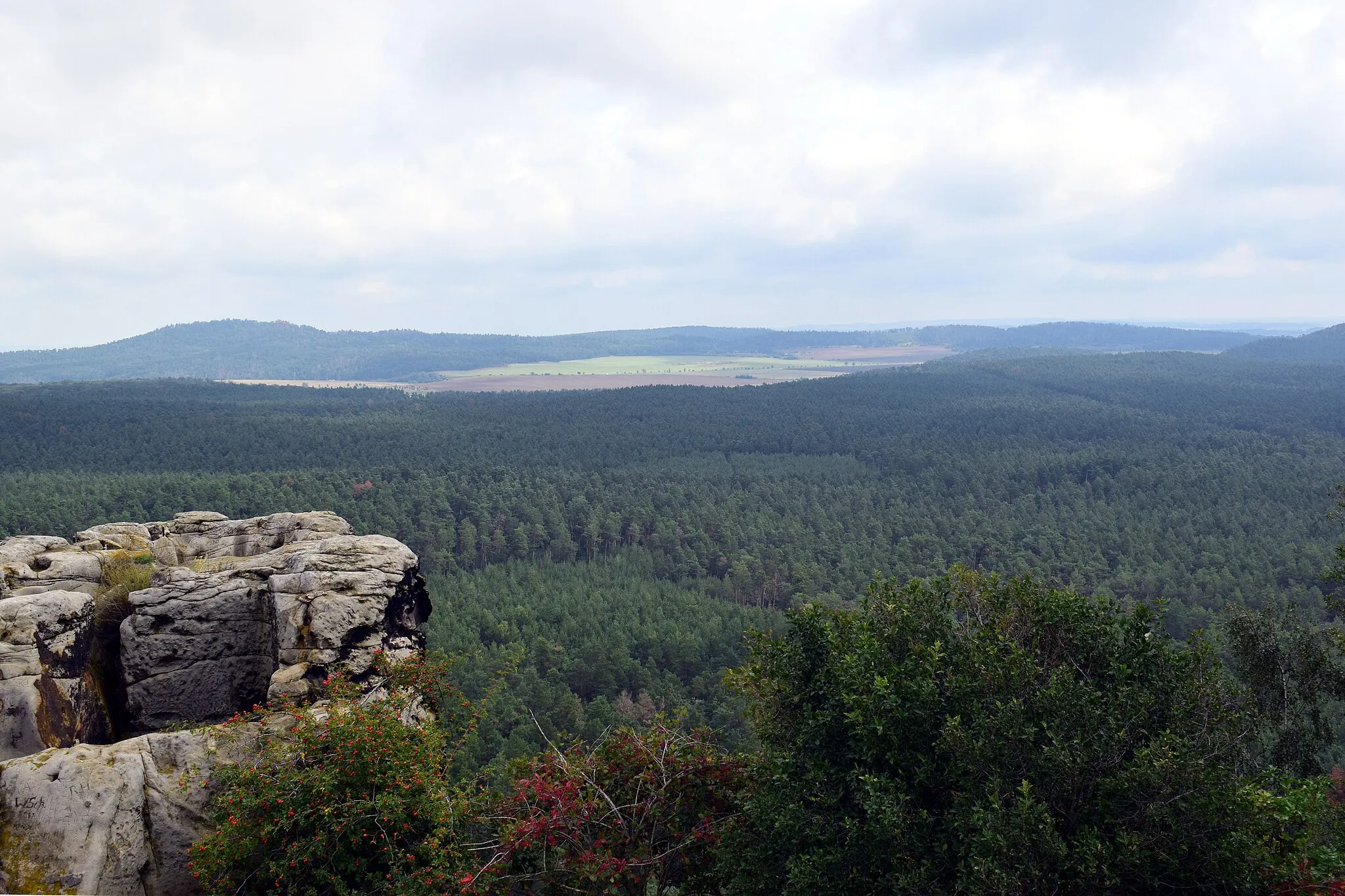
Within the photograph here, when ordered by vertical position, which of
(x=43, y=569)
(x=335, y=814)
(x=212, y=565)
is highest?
(x=43, y=569)

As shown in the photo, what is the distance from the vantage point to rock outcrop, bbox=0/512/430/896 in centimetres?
1616

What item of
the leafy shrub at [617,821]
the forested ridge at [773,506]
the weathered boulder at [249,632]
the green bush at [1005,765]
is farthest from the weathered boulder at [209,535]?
the forested ridge at [773,506]

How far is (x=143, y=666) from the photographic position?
76.0 feet

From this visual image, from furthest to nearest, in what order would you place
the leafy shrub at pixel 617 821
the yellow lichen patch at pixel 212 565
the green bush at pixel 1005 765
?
1. the yellow lichen patch at pixel 212 565
2. the leafy shrub at pixel 617 821
3. the green bush at pixel 1005 765

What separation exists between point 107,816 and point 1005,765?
19.6m

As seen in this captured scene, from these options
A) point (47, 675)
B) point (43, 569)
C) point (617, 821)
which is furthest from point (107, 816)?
point (43, 569)

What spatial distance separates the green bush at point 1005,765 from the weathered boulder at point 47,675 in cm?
1883

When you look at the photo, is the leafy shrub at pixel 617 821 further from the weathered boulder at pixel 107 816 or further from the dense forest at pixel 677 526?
the dense forest at pixel 677 526

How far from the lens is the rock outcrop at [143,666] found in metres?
16.2

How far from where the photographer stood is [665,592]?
116 m

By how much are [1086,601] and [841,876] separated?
10.1m

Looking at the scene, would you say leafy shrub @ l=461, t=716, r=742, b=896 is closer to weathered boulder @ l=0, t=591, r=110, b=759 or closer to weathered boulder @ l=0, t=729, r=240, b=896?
weathered boulder @ l=0, t=729, r=240, b=896

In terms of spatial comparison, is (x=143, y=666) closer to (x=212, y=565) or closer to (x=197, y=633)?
(x=197, y=633)

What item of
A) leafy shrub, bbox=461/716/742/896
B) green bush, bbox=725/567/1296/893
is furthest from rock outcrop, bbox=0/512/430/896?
green bush, bbox=725/567/1296/893
